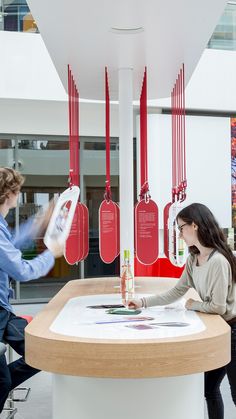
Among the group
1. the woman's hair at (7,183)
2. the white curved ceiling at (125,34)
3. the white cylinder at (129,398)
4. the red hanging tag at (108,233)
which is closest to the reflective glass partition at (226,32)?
the white curved ceiling at (125,34)

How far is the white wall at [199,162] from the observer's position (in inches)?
305

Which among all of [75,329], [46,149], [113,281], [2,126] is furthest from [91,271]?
[75,329]

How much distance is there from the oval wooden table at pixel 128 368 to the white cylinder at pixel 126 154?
4.25 ft

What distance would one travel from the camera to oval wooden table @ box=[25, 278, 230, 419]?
188 centimetres

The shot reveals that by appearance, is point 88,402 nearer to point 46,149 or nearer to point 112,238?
point 112,238

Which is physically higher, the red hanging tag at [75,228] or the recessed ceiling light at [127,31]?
the recessed ceiling light at [127,31]

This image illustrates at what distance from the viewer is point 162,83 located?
4078 millimetres

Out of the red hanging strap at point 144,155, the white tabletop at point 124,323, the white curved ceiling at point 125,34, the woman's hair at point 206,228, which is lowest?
the white tabletop at point 124,323

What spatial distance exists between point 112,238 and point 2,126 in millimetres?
4396

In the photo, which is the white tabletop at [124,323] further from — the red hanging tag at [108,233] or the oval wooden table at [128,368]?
the red hanging tag at [108,233]

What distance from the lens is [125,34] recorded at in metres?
2.94

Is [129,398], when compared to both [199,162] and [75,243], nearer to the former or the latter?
[75,243]

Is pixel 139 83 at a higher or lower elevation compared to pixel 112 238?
higher

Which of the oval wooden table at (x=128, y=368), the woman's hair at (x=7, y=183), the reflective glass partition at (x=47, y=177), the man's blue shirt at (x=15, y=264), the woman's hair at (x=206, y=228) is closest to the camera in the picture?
the oval wooden table at (x=128, y=368)
